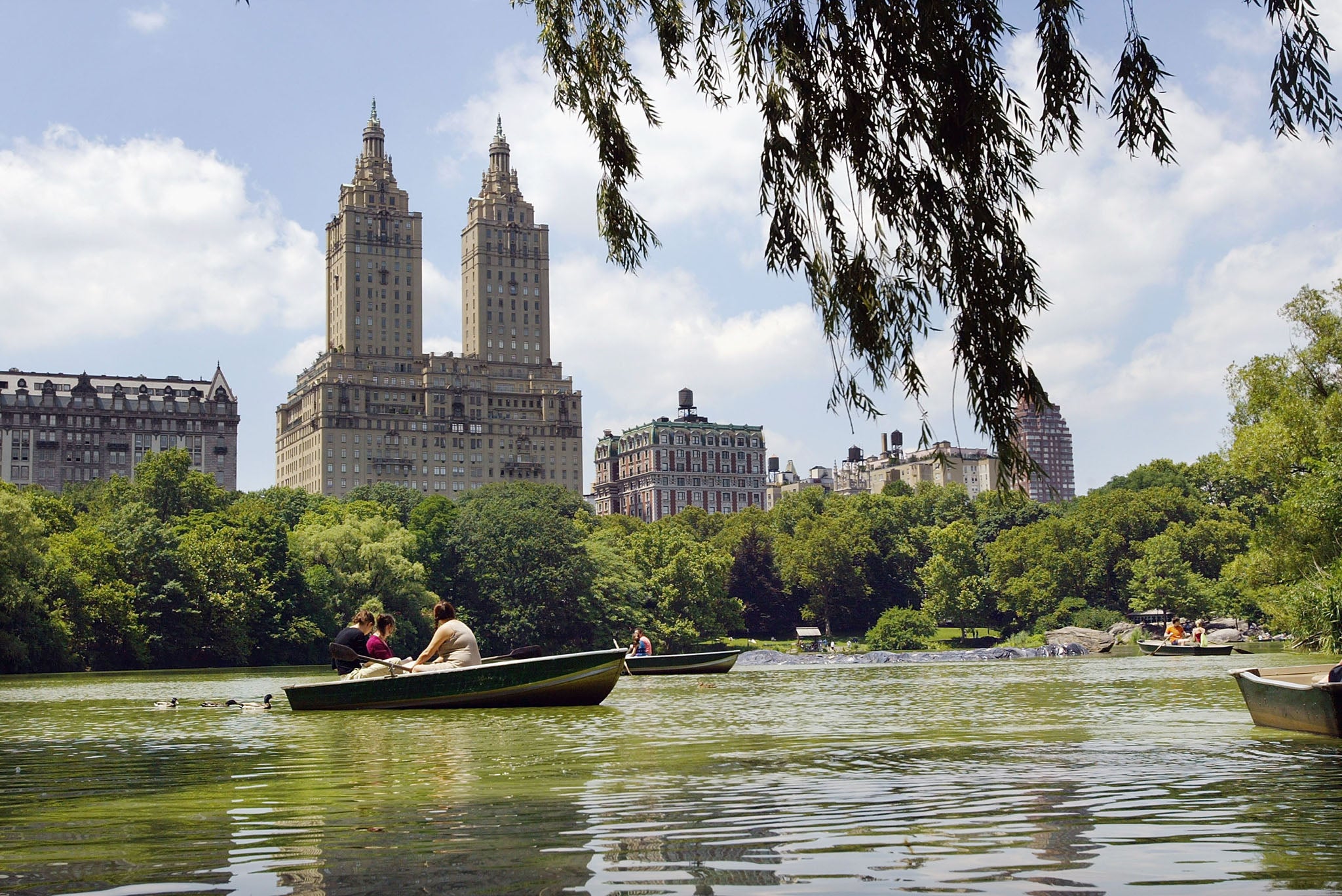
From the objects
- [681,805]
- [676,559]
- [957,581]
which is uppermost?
[676,559]

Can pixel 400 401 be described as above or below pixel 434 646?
above

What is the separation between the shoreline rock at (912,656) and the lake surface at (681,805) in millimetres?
49191

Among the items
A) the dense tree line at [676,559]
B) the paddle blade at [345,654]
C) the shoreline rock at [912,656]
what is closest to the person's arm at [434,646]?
the paddle blade at [345,654]

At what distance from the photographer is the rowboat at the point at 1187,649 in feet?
199

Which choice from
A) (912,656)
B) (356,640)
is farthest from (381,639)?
(912,656)

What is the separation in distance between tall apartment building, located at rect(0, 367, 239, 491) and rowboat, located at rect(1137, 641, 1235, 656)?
137753 millimetres

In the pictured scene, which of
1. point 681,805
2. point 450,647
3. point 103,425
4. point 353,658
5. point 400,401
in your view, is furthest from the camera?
point 400,401

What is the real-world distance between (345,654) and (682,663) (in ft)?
68.4

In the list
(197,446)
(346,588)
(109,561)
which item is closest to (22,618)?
(109,561)

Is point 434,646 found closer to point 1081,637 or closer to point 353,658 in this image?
point 353,658

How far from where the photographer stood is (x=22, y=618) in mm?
59094

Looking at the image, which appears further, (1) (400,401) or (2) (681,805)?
(1) (400,401)

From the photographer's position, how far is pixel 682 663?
148 ft

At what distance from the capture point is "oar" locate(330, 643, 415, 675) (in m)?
24.7
